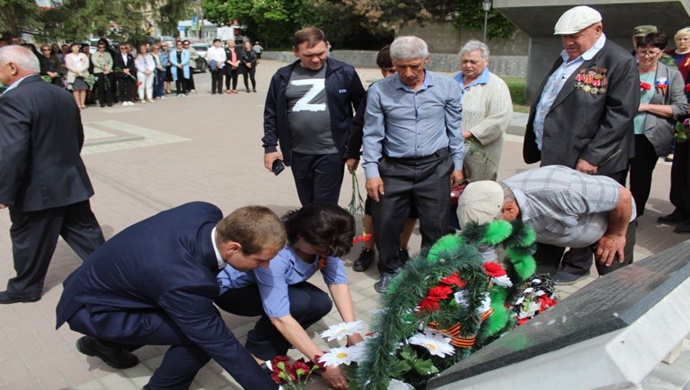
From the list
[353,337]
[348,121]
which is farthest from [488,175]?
[353,337]

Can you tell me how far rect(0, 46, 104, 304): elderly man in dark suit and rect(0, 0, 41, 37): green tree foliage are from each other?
1120 cm

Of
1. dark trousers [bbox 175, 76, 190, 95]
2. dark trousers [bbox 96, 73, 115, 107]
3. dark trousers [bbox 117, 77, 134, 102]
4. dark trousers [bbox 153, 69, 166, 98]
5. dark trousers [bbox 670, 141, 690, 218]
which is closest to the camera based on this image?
dark trousers [bbox 670, 141, 690, 218]

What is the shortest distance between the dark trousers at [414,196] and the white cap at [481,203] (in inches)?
36.1

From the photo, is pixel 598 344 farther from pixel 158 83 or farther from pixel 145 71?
pixel 158 83

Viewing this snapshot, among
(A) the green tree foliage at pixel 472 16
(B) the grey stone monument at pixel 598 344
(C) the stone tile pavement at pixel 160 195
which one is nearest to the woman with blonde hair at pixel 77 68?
(C) the stone tile pavement at pixel 160 195

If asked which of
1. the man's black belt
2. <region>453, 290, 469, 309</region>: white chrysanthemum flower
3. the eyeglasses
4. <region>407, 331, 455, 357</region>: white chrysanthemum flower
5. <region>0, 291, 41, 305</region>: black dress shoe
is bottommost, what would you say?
<region>0, 291, 41, 305</region>: black dress shoe

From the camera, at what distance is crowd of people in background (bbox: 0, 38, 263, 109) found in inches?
532

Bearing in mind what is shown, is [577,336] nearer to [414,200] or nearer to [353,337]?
[353,337]

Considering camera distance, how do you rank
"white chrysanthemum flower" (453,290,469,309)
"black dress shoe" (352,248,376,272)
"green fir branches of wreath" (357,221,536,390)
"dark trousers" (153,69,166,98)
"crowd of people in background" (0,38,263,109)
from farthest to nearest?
"dark trousers" (153,69,166,98) < "crowd of people in background" (0,38,263,109) < "black dress shoe" (352,248,376,272) < "white chrysanthemum flower" (453,290,469,309) < "green fir branches of wreath" (357,221,536,390)

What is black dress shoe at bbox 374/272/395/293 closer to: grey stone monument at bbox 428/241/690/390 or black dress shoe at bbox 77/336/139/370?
black dress shoe at bbox 77/336/139/370

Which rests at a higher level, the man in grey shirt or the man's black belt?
the man's black belt

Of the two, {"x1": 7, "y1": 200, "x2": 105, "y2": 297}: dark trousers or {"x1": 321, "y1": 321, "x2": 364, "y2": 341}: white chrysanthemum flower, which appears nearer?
{"x1": 321, "y1": 321, "x2": 364, "y2": 341}: white chrysanthemum flower

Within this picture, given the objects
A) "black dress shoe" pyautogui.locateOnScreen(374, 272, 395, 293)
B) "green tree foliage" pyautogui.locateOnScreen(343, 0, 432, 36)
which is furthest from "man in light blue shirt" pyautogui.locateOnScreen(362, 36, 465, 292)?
"green tree foliage" pyautogui.locateOnScreen(343, 0, 432, 36)

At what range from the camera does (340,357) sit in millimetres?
2229
